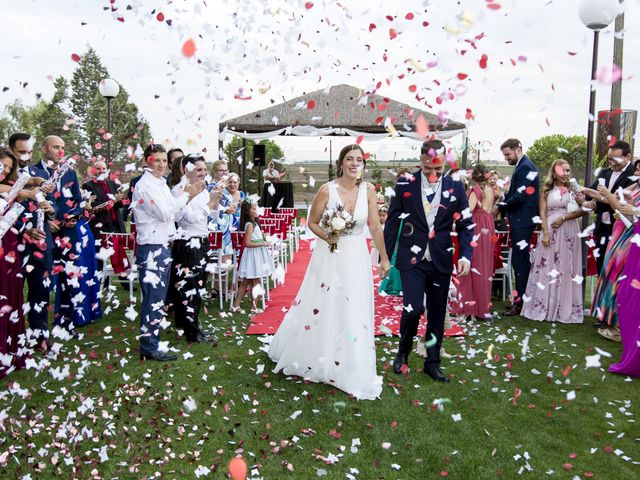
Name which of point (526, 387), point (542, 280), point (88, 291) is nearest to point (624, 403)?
point (526, 387)

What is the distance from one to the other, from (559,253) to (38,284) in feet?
21.0

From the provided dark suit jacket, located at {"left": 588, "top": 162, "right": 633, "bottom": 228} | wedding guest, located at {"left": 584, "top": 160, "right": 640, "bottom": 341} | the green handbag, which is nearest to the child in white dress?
the green handbag

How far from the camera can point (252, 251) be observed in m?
7.59

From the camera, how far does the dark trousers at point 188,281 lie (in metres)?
6.04

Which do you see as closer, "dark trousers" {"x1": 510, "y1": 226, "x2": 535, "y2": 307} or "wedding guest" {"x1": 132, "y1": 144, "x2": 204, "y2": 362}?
"wedding guest" {"x1": 132, "y1": 144, "x2": 204, "y2": 362}

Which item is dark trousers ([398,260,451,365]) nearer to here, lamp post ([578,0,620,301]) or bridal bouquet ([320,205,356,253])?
bridal bouquet ([320,205,356,253])

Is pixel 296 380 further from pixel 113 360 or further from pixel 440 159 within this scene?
pixel 440 159

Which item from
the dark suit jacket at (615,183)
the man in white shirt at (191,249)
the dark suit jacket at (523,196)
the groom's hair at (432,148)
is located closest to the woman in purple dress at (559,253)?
the dark suit jacket at (523,196)

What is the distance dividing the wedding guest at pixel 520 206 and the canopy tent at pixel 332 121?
28.3 ft

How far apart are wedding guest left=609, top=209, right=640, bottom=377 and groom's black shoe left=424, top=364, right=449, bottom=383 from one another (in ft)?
5.67

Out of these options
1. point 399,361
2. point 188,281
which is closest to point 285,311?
point 188,281

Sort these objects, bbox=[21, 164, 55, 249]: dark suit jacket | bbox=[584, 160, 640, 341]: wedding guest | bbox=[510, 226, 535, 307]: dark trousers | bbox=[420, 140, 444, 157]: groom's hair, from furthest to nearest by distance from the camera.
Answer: bbox=[510, 226, 535, 307]: dark trousers → bbox=[584, 160, 640, 341]: wedding guest → bbox=[21, 164, 55, 249]: dark suit jacket → bbox=[420, 140, 444, 157]: groom's hair

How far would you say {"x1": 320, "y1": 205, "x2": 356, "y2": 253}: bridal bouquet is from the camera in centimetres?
462

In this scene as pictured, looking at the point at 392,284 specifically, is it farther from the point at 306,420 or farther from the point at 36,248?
the point at 36,248
